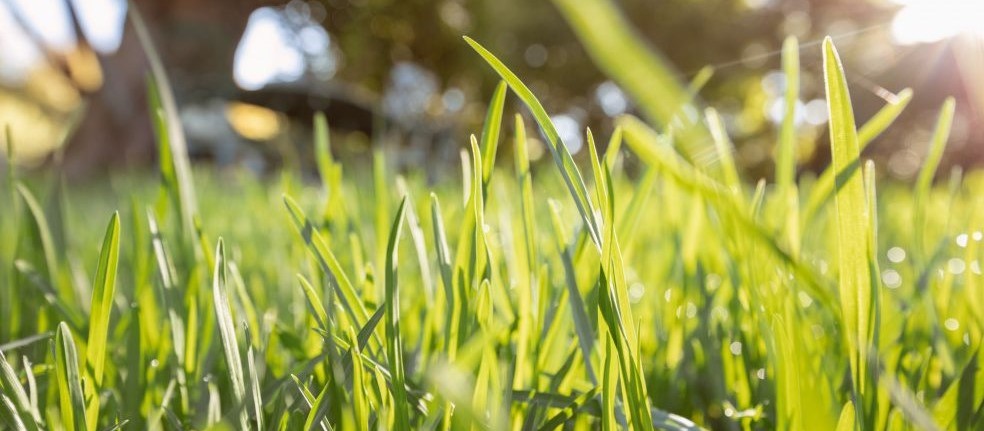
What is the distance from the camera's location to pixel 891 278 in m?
0.82

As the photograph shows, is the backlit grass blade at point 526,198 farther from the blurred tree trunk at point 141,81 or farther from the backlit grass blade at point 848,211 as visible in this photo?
the blurred tree trunk at point 141,81

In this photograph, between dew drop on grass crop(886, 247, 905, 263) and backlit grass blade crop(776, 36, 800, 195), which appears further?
dew drop on grass crop(886, 247, 905, 263)

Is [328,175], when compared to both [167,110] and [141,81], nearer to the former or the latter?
[167,110]

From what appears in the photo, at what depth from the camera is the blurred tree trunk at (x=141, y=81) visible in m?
7.15

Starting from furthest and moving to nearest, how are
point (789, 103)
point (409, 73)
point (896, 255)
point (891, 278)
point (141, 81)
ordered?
point (409, 73) < point (141, 81) < point (896, 255) < point (891, 278) < point (789, 103)

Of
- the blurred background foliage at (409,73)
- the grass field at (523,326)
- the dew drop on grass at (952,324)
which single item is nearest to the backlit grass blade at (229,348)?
the grass field at (523,326)

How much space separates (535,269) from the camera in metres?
0.39

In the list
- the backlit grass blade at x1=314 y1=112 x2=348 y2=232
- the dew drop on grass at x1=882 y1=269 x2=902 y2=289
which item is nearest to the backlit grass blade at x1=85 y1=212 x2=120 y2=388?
the backlit grass blade at x1=314 y1=112 x2=348 y2=232

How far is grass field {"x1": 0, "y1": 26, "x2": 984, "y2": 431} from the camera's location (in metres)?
0.26

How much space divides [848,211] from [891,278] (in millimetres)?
679

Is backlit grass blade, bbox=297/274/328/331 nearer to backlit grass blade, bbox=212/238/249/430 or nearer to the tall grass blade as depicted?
backlit grass blade, bbox=212/238/249/430

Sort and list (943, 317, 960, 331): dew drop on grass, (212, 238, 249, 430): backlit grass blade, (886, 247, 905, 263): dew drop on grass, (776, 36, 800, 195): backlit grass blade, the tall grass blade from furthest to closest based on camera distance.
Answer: (886, 247, 905, 263): dew drop on grass
(943, 317, 960, 331): dew drop on grass
(776, 36, 800, 195): backlit grass blade
(212, 238, 249, 430): backlit grass blade
the tall grass blade

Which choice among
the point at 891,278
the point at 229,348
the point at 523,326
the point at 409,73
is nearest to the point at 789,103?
the point at 523,326

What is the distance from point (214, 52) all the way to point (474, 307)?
8865mm
